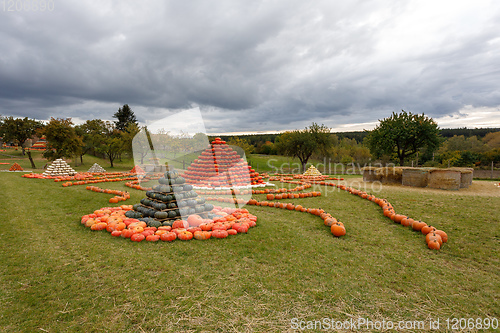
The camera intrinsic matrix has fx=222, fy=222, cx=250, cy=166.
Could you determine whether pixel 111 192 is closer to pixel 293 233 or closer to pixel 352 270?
pixel 293 233

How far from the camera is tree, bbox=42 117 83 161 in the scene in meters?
27.0

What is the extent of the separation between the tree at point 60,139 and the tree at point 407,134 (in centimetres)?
3806

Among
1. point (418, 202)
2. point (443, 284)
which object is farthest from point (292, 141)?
point (443, 284)

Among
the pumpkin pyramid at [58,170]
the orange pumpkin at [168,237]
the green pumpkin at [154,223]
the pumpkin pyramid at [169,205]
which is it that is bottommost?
the orange pumpkin at [168,237]

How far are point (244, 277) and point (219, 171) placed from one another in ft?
40.9

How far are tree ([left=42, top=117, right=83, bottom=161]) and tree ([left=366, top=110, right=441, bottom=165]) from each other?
38.1m

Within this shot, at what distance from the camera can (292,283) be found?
439 centimetres

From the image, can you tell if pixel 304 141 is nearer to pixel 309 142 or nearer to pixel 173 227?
pixel 309 142

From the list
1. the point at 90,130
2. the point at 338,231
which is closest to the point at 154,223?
the point at 338,231

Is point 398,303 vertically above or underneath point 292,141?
underneath

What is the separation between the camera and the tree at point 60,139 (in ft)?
88.5

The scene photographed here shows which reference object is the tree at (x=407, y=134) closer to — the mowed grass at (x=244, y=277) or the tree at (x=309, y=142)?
the tree at (x=309, y=142)

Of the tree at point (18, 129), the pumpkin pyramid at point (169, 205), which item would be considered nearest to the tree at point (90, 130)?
the tree at point (18, 129)

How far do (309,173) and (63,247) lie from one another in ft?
69.1
